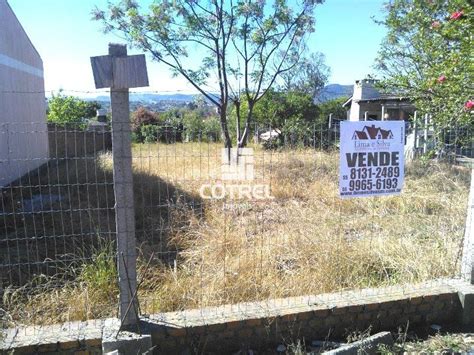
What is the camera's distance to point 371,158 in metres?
3.58

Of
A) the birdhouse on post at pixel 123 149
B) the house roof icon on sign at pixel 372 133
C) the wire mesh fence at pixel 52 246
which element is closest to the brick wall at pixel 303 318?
the birdhouse on post at pixel 123 149

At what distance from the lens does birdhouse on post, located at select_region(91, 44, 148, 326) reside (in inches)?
100

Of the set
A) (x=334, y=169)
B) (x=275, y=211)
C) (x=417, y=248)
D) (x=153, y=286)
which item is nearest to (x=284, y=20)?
(x=334, y=169)

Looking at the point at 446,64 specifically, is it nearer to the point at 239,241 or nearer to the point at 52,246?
the point at 239,241

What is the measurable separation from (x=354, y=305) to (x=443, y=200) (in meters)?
4.06

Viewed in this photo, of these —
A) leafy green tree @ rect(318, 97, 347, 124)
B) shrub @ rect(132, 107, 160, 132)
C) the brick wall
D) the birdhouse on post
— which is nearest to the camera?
the birdhouse on post

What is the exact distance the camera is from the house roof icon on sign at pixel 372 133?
3.50 meters

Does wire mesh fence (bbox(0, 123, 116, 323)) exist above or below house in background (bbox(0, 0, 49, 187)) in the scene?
below

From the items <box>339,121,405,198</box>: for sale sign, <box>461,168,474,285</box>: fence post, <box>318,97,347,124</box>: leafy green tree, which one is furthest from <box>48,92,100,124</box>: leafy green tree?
<box>461,168,474,285</box>: fence post

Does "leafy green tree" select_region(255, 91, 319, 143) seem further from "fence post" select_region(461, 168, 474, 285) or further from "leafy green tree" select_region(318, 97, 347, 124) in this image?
"fence post" select_region(461, 168, 474, 285)

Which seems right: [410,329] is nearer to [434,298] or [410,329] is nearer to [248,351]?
[434,298]

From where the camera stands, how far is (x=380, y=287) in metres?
3.64

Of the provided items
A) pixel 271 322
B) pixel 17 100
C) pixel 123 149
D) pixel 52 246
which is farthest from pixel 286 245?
pixel 17 100

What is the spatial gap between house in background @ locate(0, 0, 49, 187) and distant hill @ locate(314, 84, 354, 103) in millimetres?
20765
